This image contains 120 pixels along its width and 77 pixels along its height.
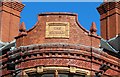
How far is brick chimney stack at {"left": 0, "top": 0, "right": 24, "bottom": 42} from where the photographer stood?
4134cm

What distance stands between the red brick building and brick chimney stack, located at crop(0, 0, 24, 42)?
5539 millimetres

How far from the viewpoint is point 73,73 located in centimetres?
3284

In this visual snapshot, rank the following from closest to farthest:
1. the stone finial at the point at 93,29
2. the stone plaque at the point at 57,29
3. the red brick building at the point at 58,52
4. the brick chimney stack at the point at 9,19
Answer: the red brick building at the point at 58,52, the stone plaque at the point at 57,29, the stone finial at the point at 93,29, the brick chimney stack at the point at 9,19

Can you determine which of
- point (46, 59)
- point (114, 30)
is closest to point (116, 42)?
point (114, 30)

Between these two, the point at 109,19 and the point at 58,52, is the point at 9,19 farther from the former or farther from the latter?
the point at 58,52

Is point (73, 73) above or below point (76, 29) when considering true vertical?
below

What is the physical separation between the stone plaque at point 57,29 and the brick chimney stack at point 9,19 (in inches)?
298

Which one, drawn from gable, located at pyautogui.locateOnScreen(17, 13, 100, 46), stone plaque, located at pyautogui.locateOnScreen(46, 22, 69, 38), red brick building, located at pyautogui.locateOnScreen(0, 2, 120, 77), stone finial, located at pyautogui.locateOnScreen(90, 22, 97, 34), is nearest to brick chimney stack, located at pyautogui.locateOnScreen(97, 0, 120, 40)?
red brick building, located at pyautogui.locateOnScreen(0, 2, 120, 77)

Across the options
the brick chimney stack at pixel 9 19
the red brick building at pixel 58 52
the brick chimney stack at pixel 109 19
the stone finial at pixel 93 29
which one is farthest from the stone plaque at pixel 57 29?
the brick chimney stack at pixel 9 19

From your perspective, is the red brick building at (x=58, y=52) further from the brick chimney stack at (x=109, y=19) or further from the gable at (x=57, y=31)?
the brick chimney stack at (x=109, y=19)

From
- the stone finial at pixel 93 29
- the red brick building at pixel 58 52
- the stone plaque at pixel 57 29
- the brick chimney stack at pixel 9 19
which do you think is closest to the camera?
the red brick building at pixel 58 52

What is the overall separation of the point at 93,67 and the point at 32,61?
A: 3.63m

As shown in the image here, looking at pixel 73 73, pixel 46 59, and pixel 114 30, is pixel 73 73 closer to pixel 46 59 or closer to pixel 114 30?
pixel 46 59

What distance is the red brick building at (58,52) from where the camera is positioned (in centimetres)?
3306
